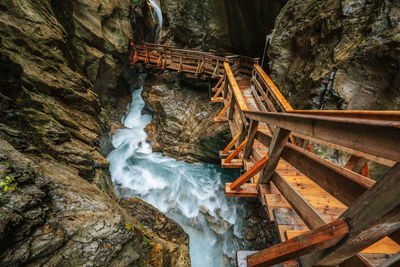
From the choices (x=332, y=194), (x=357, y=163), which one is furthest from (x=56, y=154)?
(x=357, y=163)

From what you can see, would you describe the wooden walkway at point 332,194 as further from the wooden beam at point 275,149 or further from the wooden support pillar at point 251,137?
the wooden support pillar at point 251,137

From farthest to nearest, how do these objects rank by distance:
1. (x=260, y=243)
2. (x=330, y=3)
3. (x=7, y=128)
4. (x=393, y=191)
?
1. (x=260, y=243)
2. (x=330, y=3)
3. (x=7, y=128)
4. (x=393, y=191)

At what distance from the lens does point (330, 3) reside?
445cm

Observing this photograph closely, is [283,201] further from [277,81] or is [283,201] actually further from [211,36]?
[211,36]

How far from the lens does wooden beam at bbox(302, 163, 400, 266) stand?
693 millimetres

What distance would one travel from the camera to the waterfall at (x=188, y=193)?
237 inches

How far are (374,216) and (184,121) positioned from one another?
9194mm

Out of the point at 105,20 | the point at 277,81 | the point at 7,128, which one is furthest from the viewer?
the point at 105,20

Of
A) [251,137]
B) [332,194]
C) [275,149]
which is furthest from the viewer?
[251,137]

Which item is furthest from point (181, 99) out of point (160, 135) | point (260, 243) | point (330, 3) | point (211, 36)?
point (260, 243)

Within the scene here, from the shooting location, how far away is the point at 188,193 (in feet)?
26.2

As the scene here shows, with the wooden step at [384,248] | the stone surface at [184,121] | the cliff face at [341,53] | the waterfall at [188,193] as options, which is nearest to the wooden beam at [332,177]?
the wooden step at [384,248]

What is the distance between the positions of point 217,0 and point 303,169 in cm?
1180

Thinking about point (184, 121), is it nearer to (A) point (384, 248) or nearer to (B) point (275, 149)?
(B) point (275, 149)
